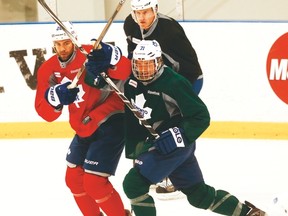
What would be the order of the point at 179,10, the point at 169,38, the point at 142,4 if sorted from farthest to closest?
the point at 179,10 → the point at 169,38 → the point at 142,4

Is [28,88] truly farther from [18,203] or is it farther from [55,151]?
[18,203]

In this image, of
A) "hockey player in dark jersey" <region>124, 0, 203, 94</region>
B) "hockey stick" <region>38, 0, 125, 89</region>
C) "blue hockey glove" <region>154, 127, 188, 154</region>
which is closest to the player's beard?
"hockey stick" <region>38, 0, 125, 89</region>

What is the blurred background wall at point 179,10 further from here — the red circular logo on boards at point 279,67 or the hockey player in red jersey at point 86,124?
the hockey player in red jersey at point 86,124

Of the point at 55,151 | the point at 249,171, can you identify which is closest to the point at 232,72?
the point at 249,171

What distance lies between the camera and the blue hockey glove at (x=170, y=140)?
8.43 ft

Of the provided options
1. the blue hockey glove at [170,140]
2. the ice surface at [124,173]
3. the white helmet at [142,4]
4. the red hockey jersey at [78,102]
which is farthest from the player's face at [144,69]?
the ice surface at [124,173]

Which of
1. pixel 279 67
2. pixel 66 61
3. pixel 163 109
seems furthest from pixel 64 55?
pixel 279 67

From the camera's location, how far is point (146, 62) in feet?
8.38

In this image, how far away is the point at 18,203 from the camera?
344 centimetres

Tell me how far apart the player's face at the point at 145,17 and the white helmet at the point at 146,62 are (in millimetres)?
500

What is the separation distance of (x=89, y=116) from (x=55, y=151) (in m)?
1.47

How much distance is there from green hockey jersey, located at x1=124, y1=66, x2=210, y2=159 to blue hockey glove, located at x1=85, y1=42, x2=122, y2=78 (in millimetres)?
127

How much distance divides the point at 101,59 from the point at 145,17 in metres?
0.54

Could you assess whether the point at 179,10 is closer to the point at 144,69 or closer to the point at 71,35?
the point at 71,35
